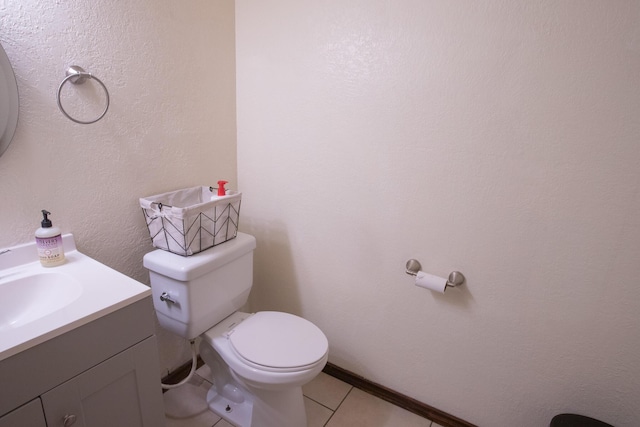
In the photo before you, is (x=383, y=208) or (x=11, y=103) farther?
(x=383, y=208)

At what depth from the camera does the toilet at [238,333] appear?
1163 mm

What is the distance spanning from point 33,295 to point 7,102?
1.87 feet

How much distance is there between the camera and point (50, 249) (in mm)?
1000

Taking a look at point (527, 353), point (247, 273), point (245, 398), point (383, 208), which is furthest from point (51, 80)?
point (527, 353)

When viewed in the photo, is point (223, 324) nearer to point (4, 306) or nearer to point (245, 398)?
point (245, 398)

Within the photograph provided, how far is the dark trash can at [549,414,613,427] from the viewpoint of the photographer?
1092 mm

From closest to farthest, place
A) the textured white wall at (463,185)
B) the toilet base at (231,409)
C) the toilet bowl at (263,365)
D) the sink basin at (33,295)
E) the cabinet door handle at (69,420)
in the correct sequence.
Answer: the cabinet door handle at (69,420) < the sink basin at (33,295) < the textured white wall at (463,185) < the toilet bowl at (263,365) < the toilet base at (231,409)

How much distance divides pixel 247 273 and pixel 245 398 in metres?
0.57

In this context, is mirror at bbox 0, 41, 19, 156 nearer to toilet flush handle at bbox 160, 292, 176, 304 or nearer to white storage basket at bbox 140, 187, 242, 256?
white storage basket at bbox 140, 187, 242, 256

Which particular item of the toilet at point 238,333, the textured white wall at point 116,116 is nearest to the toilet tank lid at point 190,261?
the toilet at point 238,333

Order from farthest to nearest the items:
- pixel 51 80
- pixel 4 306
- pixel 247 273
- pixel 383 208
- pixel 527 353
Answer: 1. pixel 247 273
2. pixel 383 208
3. pixel 527 353
4. pixel 51 80
5. pixel 4 306

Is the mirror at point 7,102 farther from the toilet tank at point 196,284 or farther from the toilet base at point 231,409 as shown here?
the toilet base at point 231,409

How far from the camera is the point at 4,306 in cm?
89

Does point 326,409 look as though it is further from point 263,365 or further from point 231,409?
point 263,365
